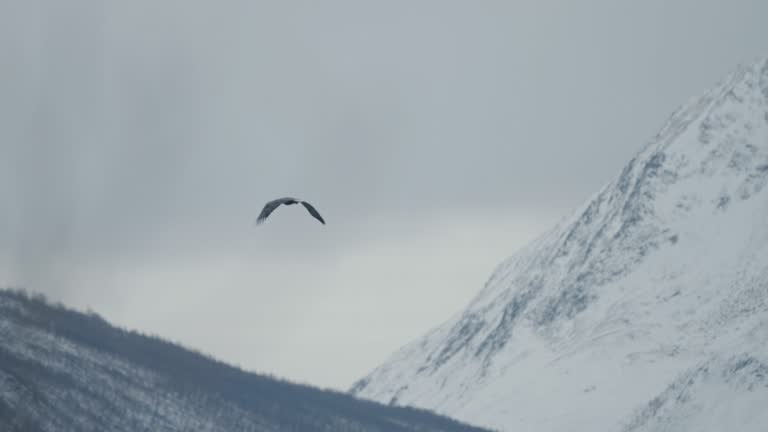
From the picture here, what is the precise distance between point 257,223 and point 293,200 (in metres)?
2.76

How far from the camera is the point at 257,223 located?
115m

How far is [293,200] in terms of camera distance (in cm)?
11475
